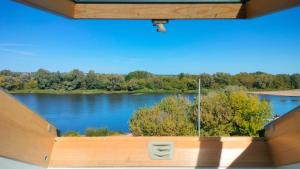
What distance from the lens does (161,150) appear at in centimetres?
192

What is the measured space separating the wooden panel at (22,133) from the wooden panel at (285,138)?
103 cm

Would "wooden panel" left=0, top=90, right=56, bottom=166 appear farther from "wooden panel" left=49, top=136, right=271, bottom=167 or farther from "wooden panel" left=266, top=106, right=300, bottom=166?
"wooden panel" left=266, top=106, right=300, bottom=166

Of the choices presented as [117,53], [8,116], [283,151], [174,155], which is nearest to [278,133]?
[283,151]

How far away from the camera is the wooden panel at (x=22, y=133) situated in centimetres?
128

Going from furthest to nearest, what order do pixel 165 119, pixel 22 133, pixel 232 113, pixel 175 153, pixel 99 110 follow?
pixel 99 110 → pixel 232 113 → pixel 165 119 → pixel 175 153 → pixel 22 133

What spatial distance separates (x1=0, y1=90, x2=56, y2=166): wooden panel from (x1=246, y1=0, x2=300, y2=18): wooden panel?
0.99m

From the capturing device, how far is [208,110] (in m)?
15.6

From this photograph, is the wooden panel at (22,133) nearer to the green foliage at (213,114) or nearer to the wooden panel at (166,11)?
the wooden panel at (166,11)

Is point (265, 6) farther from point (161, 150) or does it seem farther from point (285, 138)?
point (161, 150)

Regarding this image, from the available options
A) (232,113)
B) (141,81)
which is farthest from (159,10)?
(232,113)

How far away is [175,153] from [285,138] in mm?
541

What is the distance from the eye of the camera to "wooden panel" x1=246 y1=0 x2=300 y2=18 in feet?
4.18

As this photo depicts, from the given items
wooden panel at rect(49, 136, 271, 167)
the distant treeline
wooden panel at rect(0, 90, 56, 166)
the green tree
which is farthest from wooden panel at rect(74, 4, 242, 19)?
the green tree

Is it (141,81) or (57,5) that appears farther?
(141,81)
